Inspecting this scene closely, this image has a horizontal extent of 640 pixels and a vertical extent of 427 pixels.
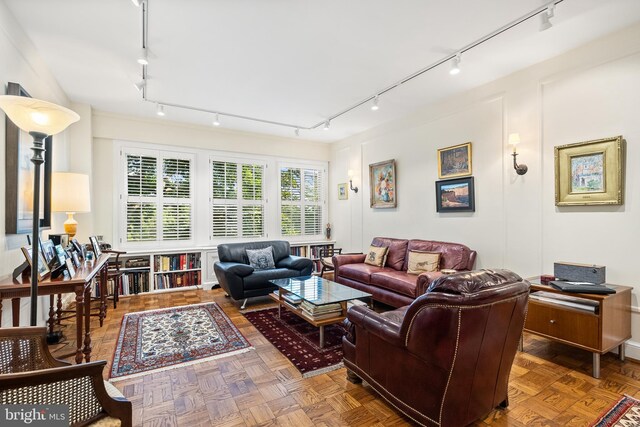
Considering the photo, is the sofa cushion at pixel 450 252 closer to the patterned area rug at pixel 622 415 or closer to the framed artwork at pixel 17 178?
the patterned area rug at pixel 622 415

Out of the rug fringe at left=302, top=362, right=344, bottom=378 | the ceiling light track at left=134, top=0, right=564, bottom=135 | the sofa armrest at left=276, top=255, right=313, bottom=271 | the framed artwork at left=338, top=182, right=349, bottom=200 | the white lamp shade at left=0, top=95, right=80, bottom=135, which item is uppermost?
the ceiling light track at left=134, top=0, right=564, bottom=135

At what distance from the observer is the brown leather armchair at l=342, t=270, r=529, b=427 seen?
158cm

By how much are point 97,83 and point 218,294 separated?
3.32 meters

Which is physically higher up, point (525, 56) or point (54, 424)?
point (525, 56)

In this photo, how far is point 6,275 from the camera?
2.42 metres

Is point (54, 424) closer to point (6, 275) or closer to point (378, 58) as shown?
point (6, 275)

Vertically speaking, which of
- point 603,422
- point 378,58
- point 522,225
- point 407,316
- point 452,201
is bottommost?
point 603,422

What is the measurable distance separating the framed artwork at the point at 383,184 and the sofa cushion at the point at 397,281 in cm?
141

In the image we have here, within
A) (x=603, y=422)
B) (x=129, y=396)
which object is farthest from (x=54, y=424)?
(x=603, y=422)

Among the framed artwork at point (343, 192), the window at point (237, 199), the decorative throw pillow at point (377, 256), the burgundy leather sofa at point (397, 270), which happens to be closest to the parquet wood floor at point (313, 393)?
the burgundy leather sofa at point (397, 270)

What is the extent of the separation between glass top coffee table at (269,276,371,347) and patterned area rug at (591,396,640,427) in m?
1.89

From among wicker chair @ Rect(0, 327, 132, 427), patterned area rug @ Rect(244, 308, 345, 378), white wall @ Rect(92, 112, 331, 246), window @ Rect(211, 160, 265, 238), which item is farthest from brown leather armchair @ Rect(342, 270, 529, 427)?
white wall @ Rect(92, 112, 331, 246)

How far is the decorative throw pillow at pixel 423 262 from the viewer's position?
405cm

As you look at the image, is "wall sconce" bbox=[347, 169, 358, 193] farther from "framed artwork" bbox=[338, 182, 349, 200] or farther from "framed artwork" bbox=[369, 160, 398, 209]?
"framed artwork" bbox=[369, 160, 398, 209]
